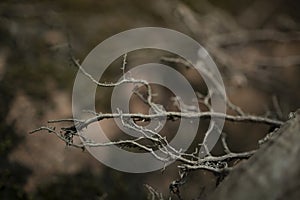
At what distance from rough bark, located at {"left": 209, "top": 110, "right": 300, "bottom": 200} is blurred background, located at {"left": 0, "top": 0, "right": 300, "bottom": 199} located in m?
0.54

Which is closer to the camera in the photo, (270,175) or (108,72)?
(270,175)

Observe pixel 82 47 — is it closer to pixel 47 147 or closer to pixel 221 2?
pixel 47 147

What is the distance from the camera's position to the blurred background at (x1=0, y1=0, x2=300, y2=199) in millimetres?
1841

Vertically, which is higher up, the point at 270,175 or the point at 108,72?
the point at 108,72

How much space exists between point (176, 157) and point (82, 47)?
134 cm

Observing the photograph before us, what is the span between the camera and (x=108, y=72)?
2.40 m

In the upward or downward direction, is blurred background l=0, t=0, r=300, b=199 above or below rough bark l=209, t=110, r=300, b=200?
above

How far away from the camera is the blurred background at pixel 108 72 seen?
72.5 inches

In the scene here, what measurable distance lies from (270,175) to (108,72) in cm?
158

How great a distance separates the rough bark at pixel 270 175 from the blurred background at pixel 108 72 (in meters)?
0.54

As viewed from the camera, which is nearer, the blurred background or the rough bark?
the rough bark

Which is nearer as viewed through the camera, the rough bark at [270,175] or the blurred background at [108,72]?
the rough bark at [270,175]

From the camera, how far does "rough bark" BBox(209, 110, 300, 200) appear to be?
0.88m

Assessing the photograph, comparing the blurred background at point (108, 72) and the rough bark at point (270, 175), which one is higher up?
the blurred background at point (108, 72)
